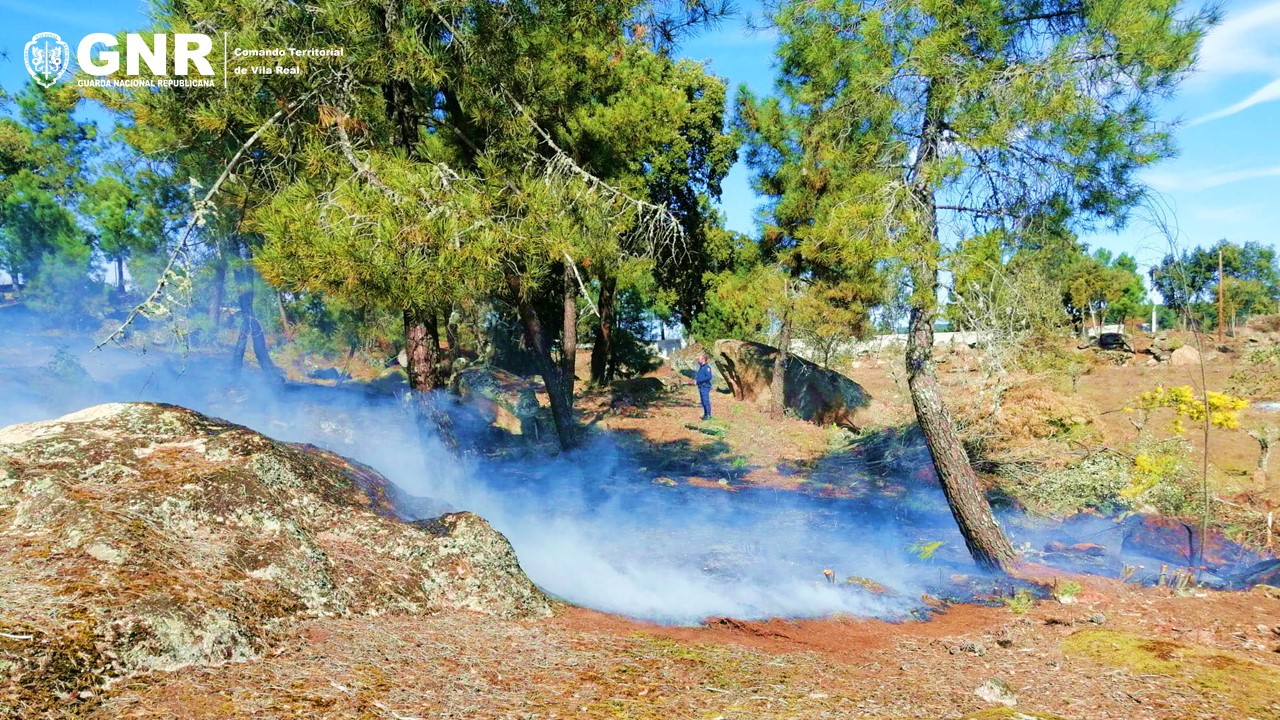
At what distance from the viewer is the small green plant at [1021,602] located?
5.98m

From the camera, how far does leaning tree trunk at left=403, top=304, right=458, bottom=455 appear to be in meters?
7.88

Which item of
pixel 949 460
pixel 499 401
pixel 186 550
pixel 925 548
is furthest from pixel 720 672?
pixel 499 401

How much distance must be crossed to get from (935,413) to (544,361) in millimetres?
4860

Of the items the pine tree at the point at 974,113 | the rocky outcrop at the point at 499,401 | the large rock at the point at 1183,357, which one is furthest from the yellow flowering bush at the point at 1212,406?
the large rock at the point at 1183,357

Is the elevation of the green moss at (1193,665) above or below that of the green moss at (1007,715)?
below

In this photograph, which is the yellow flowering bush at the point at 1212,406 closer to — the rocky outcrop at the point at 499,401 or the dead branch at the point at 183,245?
the dead branch at the point at 183,245

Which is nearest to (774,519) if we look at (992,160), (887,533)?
(887,533)

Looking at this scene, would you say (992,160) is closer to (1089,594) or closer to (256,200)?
(1089,594)

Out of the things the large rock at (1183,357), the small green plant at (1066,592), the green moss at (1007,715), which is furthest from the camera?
the large rock at (1183,357)

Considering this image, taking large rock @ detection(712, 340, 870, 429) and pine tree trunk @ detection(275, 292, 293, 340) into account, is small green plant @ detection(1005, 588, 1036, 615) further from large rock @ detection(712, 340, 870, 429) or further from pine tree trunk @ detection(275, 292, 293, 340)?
pine tree trunk @ detection(275, 292, 293, 340)

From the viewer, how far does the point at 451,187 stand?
6.12m

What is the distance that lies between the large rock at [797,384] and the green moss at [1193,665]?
1289 cm

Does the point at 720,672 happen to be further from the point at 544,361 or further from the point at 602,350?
the point at 602,350

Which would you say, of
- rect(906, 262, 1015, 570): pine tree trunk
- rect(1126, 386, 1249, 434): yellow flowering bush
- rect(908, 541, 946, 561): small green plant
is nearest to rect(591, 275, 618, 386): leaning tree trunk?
rect(908, 541, 946, 561): small green plant
